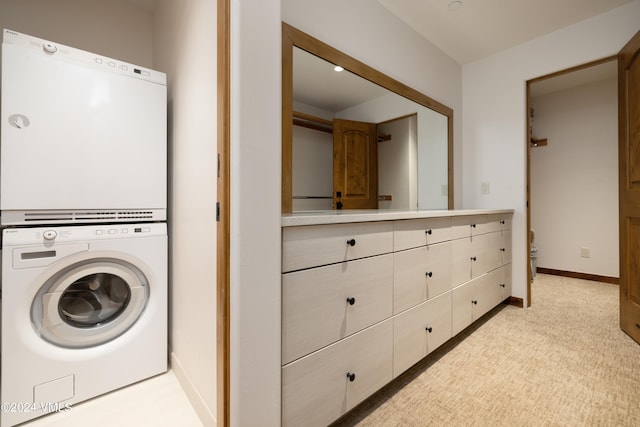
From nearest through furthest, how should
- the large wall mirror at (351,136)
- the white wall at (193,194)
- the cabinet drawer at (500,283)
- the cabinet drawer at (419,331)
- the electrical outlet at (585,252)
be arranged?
the white wall at (193,194)
the cabinet drawer at (419,331)
the large wall mirror at (351,136)
the cabinet drawer at (500,283)
the electrical outlet at (585,252)

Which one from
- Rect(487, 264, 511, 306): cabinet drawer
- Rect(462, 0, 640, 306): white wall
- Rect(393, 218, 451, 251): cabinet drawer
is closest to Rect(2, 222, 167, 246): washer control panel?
Rect(393, 218, 451, 251): cabinet drawer

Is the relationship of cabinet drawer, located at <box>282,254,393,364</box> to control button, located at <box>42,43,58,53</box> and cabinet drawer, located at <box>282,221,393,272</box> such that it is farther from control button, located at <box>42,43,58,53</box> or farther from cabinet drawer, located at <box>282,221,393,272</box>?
control button, located at <box>42,43,58,53</box>

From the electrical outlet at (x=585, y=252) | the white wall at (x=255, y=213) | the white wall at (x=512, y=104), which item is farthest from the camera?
the electrical outlet at (x=585, y=252)

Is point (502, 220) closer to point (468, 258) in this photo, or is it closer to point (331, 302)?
point (468, 258)

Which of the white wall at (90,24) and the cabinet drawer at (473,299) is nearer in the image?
the white wall at (90,24)

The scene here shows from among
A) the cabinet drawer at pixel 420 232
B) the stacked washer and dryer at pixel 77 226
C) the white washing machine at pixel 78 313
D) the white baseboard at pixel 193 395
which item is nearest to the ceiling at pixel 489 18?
the cabinet drawer at pixel 420 232

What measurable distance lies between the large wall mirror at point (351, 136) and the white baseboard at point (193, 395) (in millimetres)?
904

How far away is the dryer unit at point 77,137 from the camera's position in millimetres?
1211

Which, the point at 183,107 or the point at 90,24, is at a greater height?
the point at 90,24

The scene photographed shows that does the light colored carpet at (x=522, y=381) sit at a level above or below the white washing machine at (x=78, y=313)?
below

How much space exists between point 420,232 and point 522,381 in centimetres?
92

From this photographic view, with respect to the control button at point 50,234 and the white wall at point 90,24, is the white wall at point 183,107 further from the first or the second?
the control button at point 50,234

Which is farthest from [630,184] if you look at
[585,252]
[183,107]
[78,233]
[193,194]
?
[78,233]

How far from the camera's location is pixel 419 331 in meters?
1.49
